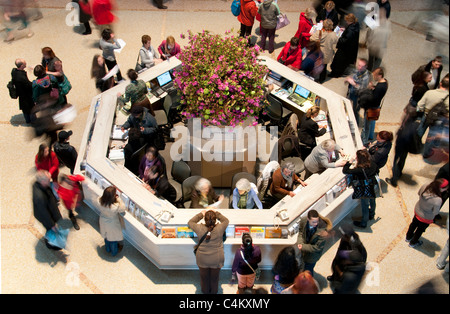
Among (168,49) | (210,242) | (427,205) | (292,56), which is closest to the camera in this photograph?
(210,242)

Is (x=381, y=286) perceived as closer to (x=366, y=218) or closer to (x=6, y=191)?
(x=366, y=218)

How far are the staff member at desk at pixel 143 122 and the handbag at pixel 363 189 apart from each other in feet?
9.41

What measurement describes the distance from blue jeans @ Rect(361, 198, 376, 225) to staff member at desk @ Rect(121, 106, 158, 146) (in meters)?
3.05

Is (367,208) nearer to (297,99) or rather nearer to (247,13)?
(297,99)

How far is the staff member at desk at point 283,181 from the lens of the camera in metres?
5.79

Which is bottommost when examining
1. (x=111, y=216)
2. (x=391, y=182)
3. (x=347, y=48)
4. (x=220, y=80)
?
(x=391, y=182)

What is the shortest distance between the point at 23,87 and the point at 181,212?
11.8 ft

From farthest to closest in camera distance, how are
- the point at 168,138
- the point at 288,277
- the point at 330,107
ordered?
the point at 168,138 → the point at 330,107 → the point at 288,277

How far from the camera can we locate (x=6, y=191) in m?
6.63

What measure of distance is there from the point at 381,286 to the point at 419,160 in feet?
8.28

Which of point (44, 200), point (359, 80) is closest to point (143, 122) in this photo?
point (44, 200)

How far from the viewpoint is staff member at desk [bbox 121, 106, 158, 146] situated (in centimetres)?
640

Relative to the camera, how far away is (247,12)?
8.95 metres
